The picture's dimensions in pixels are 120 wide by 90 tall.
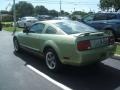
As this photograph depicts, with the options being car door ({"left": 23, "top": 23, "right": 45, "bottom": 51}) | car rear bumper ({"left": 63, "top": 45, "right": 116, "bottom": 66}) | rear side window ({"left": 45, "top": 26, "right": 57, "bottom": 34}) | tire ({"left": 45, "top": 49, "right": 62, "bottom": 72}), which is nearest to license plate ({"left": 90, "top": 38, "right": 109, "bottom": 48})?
car rear bumper ({"left": 63, "top": 45, "right": 116, "bottom": 66})

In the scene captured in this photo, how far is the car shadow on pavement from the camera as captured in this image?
5766 millimetres

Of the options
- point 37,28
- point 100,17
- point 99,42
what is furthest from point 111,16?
point 99,42

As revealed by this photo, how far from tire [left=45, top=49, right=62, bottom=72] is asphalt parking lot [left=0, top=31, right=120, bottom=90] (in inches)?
6.2

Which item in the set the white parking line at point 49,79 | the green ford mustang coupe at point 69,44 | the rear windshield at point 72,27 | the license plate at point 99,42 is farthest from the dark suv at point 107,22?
the white parking line at point 49,79

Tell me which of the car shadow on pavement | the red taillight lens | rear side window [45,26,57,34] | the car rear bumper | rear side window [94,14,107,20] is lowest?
the car shadow on pavement

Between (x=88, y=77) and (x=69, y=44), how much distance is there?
41.9 inches

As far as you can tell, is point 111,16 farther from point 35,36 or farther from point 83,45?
point 83,45

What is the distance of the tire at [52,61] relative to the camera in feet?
22.2

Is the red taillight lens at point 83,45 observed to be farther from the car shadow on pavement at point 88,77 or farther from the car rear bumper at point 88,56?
the car shadow on pavement at point 88,77

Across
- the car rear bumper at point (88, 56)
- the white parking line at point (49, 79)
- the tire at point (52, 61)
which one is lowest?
the white parking line at point (49, 79)

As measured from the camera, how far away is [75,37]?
20.2 ft

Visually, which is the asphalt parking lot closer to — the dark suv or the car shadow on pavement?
the car shadow on pavement

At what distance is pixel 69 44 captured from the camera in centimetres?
619

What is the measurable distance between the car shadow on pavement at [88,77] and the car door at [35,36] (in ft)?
2.16
